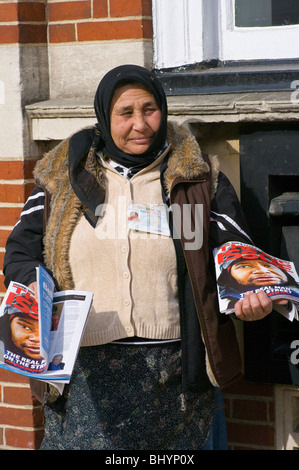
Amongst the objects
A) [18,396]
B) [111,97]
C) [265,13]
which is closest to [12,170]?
[111,97]

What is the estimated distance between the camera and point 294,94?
3035 mm

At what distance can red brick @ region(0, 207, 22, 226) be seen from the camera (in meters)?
3.46

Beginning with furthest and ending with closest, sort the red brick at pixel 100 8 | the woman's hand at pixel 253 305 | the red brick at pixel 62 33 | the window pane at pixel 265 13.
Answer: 1. the red brick at pixel 62 33
2. the red brick at pixel 100 8
3. the window pane at pixel 265 13
4. the woman's hand at pixel 253 305

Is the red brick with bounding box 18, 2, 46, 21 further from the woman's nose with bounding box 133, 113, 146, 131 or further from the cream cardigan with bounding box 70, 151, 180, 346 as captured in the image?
the cream cardigan with bounding box 70, 151, 180, 346

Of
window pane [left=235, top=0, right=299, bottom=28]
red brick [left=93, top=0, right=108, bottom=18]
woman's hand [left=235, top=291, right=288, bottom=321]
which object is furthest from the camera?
red brick [left=93, top=0, right=108, bottom=18]

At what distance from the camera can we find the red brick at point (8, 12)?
11.1 feet

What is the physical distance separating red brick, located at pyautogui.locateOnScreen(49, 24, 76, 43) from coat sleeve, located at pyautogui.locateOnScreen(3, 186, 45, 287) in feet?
2.94

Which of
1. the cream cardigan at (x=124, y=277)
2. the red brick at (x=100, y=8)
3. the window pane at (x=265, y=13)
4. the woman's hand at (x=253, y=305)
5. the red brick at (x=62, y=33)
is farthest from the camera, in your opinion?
the red brick at (x=62, y=33)

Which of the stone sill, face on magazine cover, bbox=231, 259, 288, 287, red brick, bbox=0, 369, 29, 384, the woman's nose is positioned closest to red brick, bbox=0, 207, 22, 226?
the stone sill

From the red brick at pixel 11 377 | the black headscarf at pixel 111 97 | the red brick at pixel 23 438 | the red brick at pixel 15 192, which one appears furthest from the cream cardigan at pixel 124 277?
the red brick at pixel 23 438

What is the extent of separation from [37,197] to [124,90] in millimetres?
517

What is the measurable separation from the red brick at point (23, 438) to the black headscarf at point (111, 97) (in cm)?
142

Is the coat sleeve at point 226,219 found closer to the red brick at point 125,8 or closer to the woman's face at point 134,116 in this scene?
the woman's face at point 134,116

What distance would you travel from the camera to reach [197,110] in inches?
124
